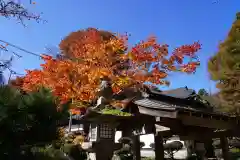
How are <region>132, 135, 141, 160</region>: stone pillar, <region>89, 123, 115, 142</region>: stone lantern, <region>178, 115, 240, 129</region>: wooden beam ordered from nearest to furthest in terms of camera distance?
<region>178, 115, 240, 129</region>: wooden beam → <region>132, 135, 141, 160</region>: stone pillar → <region>89, 123, 115, 142</region>: stone lantern

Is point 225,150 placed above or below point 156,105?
below

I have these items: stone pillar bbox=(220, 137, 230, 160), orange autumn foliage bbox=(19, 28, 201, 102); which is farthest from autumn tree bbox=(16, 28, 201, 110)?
stone pillar bbox=(220, 137, 230, 160)

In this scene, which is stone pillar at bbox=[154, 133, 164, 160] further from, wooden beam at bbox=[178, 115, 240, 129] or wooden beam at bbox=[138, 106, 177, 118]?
wooden beam at bbox=[178, 115, 240, 129]

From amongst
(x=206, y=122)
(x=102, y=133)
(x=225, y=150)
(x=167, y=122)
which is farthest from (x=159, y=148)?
(x=102, y=133)

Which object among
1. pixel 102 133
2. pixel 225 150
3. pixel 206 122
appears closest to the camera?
pixel 206 122

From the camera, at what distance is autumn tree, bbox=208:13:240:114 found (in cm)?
1149

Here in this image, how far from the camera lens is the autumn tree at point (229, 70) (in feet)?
37.7

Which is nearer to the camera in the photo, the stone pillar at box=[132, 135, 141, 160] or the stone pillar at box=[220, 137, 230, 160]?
the stone pillar at box=[220, 137, 230, 160]

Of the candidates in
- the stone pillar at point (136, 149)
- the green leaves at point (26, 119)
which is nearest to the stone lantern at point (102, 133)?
the stone pillar at point (136, 149)

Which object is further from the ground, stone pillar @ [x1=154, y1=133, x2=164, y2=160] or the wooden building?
the wooden building

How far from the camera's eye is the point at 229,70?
39.7 feet

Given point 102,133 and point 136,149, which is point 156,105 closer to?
point 136,149

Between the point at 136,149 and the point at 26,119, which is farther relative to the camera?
the point at 136,149

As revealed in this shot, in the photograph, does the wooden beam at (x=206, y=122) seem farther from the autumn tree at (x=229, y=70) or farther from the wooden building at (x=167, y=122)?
the autumn tree at (x=229, y=70)
